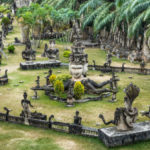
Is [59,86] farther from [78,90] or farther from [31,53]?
[31,53]

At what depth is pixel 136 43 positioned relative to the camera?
4003 cm

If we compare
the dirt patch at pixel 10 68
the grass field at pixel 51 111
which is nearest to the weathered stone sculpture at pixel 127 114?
the grass field at pixel 51 111

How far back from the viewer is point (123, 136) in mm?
13711

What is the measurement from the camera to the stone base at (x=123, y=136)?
13.6 metres

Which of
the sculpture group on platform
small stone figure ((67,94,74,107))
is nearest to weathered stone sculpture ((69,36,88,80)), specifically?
the sculpture group on platform

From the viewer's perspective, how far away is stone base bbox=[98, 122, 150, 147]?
13617 mm

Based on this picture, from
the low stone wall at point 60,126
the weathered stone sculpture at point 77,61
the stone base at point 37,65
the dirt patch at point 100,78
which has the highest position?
the weathered stone sculpture at point 77,61

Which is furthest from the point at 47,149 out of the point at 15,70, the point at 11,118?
the point at 15,70

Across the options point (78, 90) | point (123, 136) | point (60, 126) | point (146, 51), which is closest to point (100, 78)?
point (78, 90)

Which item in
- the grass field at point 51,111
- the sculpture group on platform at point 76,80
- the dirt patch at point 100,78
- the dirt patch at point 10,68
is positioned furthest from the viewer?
the dirt patch at point 10,68

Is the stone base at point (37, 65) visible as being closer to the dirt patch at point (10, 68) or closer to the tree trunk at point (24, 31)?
the dirt patch at point (10, 68)

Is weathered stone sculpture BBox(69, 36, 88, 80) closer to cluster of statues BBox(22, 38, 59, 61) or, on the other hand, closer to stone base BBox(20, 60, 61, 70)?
stone base BBox(20, 60, 61, 70)

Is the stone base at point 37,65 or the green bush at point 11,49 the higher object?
the green bush at point 11,49

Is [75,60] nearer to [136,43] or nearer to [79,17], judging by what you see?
[136,43]
